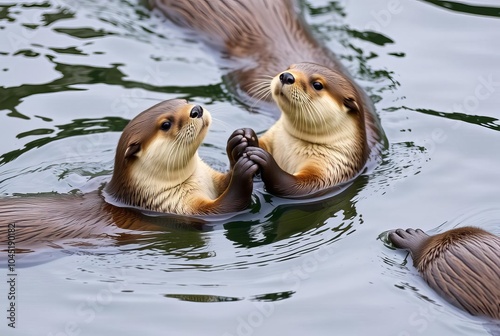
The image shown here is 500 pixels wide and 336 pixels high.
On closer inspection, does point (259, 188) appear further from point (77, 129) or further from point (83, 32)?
point (83, 32)

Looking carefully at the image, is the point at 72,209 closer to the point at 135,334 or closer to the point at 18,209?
the point at 18,209

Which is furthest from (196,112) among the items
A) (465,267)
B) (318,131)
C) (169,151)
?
(465,267)

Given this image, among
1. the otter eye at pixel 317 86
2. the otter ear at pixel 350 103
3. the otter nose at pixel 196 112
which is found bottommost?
the otter ear at pixel 350 103

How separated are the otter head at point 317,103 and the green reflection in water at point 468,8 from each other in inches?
116

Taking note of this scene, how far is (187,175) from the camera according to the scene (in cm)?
764

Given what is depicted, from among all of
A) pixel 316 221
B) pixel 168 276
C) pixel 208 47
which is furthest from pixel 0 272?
pixel 208 47

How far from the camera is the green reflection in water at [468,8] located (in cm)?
1053

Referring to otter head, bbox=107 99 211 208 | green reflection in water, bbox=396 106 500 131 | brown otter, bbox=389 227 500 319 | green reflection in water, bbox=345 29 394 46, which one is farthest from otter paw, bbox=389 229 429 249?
green reflection in water, bbox=345 29 394 46

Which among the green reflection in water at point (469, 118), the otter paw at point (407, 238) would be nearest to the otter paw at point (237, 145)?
the otter paw at point (407, 238)

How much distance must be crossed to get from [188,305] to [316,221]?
56.7 inches

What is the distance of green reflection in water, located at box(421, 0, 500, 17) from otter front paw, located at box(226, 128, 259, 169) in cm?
379

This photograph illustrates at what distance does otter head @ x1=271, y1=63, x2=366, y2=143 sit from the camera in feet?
25.8

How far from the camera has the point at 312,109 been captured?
26.1 ft

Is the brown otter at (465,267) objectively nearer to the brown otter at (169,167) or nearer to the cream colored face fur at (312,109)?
A: the brown otter at (169,167)
